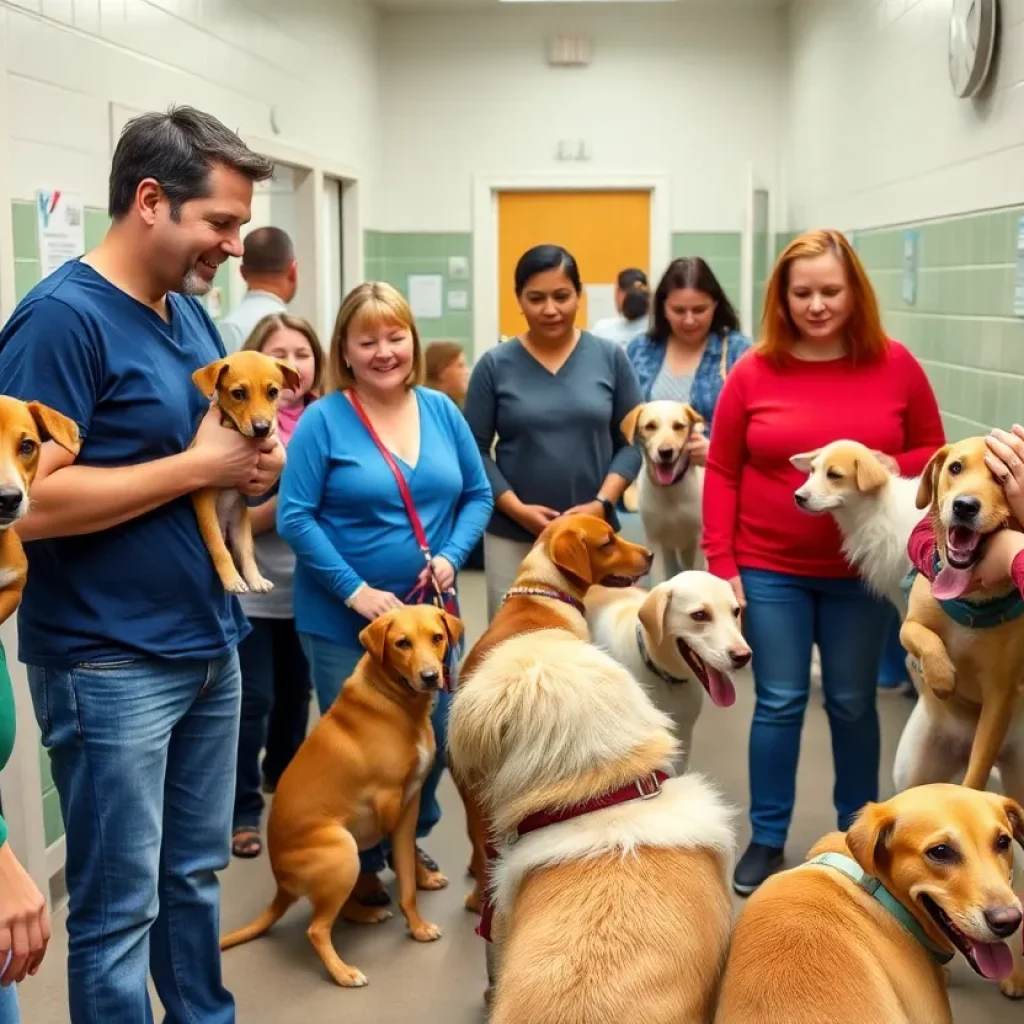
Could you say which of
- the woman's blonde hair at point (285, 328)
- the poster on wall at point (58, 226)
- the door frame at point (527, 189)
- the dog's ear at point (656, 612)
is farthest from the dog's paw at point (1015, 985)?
the door frame at point (527, 189)

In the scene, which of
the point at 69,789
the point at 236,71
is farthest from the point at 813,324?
the point at 236,71

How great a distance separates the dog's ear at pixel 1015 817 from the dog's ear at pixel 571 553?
1.42 meters

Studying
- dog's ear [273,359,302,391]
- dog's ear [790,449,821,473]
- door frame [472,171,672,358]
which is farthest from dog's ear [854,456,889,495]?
door frame [472,171,672,358]

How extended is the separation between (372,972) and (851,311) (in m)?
1.94

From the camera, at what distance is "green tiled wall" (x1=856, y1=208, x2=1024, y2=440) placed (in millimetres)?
3467

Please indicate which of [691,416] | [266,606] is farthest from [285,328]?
[691,416]

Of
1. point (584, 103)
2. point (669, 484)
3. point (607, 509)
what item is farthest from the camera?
point (584, 103)

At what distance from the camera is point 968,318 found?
12.8ft

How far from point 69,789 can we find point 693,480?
8.24 ft

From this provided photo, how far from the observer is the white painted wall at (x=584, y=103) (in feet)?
26.6

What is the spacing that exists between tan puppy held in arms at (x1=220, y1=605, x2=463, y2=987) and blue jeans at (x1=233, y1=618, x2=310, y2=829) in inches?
21.2

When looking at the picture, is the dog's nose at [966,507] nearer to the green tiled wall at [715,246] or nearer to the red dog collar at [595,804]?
the red dog collar at [595,804]

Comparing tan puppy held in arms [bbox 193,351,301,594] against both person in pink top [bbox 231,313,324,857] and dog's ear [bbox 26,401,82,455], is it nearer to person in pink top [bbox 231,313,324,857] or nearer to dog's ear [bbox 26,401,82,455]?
dog's ear [bbox 26,401,82,455]

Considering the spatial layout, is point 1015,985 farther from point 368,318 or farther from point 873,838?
point 368,318
